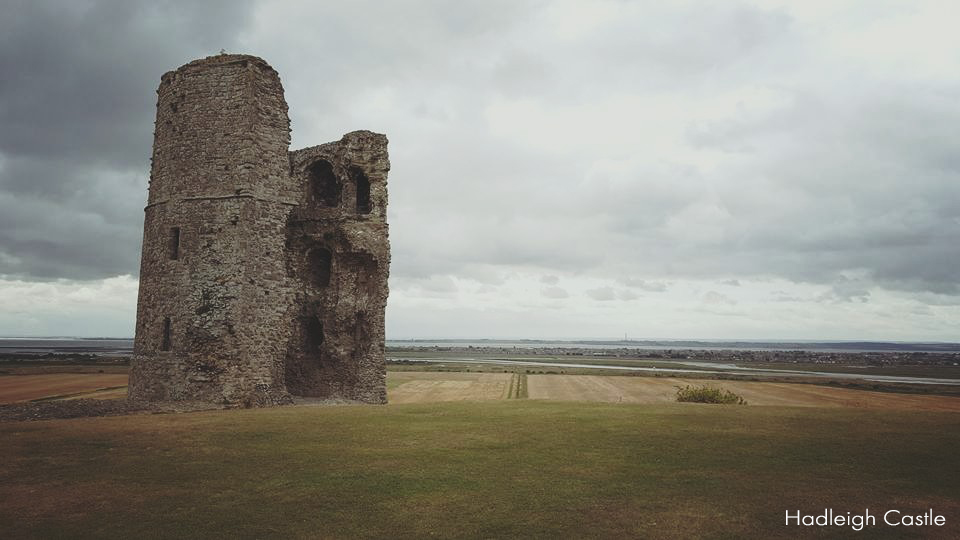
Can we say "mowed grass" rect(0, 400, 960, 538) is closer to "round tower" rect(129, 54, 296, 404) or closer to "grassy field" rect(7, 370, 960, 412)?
"round tower" rect(129, 54, 296, 404)

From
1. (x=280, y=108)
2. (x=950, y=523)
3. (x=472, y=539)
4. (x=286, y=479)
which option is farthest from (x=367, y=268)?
(x=950, y=523)

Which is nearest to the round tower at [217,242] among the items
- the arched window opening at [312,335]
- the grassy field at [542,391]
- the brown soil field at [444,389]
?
the arched window opening at [312,335]

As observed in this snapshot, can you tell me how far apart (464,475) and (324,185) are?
708 inches

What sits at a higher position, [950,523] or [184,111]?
[184,111]

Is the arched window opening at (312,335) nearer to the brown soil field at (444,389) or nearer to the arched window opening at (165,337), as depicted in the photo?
the arched window opening at (165,337)

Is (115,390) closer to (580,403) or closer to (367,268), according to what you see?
(367,268)

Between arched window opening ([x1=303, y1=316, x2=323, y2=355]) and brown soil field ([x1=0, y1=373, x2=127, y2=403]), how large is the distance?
16.1 m

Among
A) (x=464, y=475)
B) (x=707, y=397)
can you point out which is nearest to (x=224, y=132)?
(x=464, y=475)

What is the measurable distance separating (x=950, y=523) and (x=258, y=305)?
17.6m

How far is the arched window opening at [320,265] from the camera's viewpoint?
22.8 meters

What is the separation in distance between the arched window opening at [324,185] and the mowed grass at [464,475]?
1225 centimetres

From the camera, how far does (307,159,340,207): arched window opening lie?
23.7 m

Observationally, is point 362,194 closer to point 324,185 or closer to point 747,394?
point 324,185

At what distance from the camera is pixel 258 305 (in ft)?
61.3
